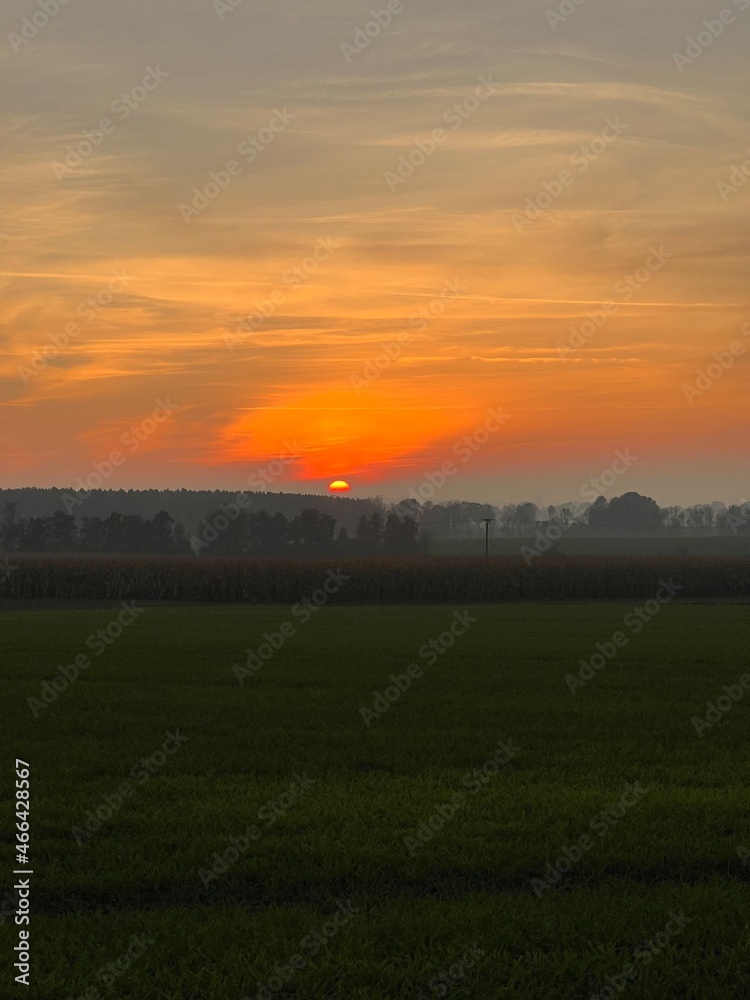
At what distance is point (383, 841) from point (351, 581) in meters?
53.2

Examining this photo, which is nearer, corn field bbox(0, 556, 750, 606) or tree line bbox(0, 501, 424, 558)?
corn field bbox(0, 556, 750, 606)

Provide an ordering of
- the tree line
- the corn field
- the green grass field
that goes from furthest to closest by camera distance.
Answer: the tree line < the corn field < the green grass field

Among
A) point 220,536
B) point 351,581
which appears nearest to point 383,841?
point 351,581

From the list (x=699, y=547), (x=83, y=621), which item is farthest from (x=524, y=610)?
(x=699, y=547)

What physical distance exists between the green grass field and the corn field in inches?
1684

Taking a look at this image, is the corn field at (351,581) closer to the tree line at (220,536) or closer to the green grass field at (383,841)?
the green grass field at (383,841)

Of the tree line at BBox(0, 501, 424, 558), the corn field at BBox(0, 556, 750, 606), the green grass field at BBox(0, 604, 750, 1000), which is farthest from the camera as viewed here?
the tree line at BBox(0, 501, 424, 558)

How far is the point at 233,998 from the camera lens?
20.4 ft

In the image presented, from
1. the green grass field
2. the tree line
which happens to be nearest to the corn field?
the green grass field

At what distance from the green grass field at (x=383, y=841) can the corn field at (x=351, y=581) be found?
42773mm

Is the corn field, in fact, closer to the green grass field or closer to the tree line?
the green grass field

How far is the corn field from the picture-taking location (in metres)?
62.0

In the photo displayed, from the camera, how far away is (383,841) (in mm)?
9047

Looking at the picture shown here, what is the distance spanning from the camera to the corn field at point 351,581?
203 ft
